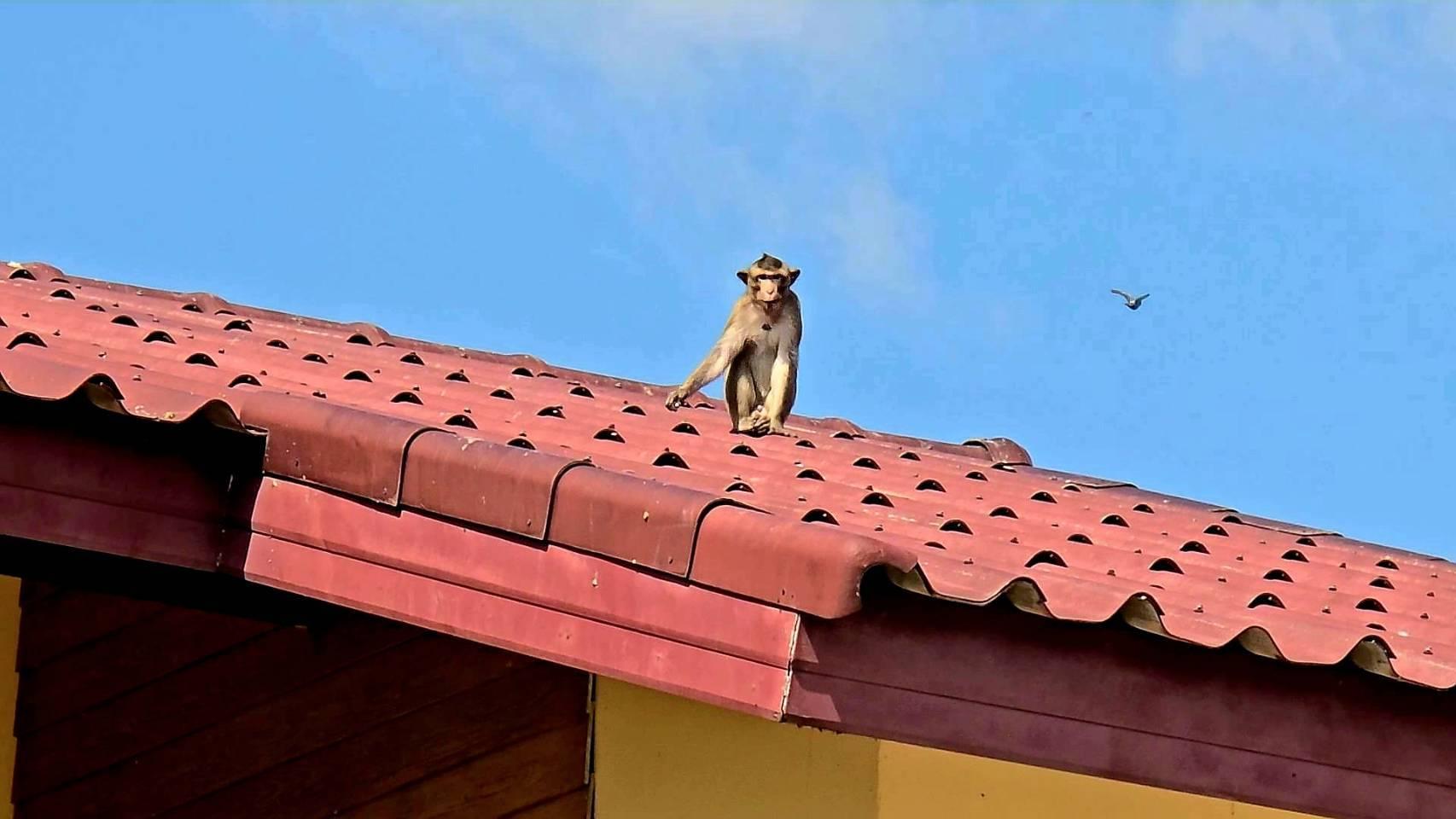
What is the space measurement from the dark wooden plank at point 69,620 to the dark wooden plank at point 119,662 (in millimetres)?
19

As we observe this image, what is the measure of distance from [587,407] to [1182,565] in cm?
170

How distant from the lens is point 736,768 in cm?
366

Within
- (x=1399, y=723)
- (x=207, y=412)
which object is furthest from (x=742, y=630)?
(x=1399, y=723)

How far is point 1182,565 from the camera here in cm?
423

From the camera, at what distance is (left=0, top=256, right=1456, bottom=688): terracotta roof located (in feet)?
10.1

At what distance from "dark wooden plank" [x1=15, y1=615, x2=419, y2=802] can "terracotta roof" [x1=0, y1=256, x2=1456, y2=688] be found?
1.60ft

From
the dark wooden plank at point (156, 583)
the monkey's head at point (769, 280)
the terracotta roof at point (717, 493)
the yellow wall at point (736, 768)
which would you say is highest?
the monkey's head at point (769, 280)

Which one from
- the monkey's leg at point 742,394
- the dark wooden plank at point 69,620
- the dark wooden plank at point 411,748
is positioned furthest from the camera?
the monkey's leg at point 742,394

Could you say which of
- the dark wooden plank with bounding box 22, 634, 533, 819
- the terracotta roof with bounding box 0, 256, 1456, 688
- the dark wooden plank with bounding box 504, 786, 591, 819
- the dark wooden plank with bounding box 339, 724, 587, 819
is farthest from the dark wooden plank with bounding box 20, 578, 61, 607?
the dark wooden plank with bounding box 504, 786, 591, 819

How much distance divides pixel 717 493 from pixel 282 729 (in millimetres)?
1437

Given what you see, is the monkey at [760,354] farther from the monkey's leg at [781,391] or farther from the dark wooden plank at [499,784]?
the dark wooden plank at [499,784]

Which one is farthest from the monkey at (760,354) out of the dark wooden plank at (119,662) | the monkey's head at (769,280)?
the dark wooden plank at (119,662)

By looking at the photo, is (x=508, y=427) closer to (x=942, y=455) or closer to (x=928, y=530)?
(x=928, y=530)

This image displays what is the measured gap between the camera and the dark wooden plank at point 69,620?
455 centimetres
